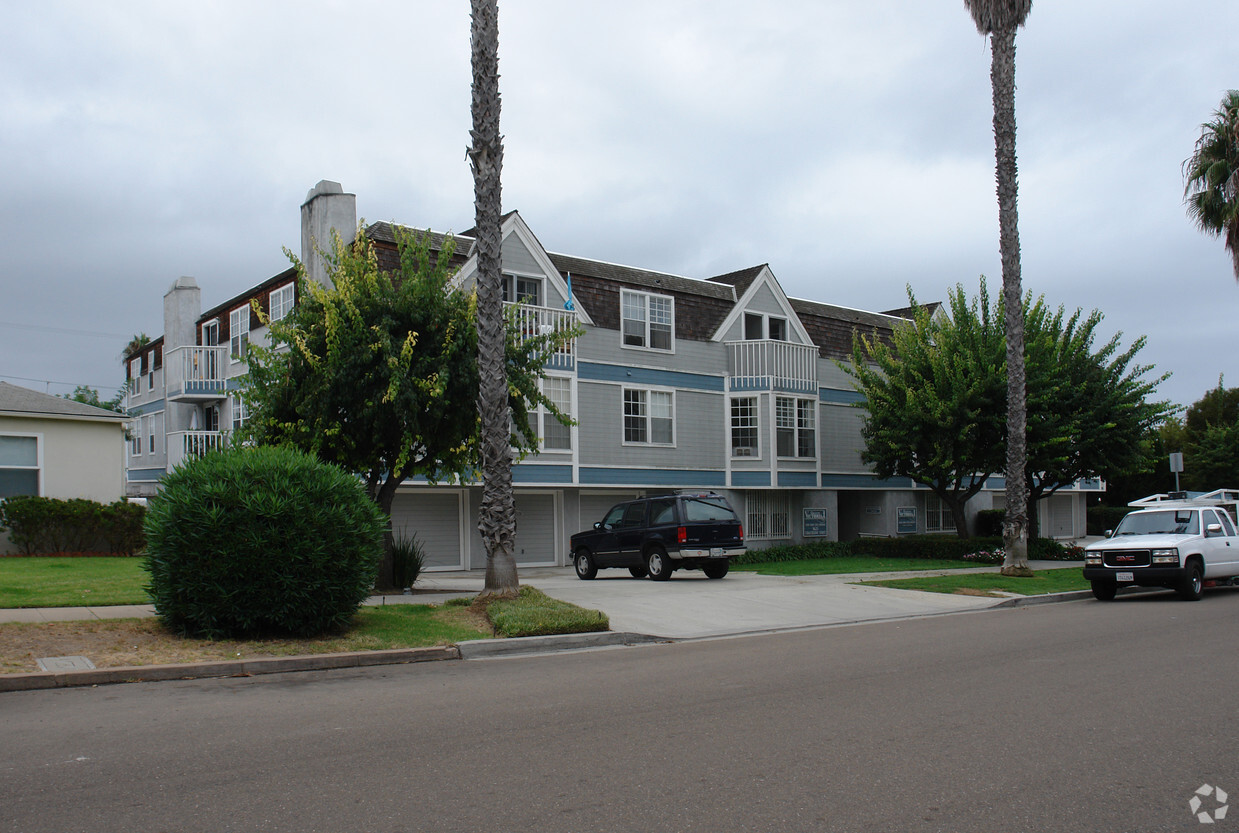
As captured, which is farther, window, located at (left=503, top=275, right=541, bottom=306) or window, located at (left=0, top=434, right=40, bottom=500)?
window, located at (left=503, top=275, right=541, bottom=306)

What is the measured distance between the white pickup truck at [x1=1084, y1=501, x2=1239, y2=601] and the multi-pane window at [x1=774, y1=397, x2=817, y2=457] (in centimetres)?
1294

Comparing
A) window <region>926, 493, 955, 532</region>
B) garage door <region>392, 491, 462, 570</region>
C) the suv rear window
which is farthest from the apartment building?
the suv rear window

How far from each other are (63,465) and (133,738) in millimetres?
18675

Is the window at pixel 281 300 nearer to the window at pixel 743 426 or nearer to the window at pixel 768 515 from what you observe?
the window at pixel 743 426

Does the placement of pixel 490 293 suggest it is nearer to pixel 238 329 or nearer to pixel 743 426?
pixel 743 426

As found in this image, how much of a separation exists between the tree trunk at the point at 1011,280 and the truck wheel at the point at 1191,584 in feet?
14.2

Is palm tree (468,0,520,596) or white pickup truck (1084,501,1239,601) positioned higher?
palm tree (468,0,520,596)

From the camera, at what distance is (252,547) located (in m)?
10.9

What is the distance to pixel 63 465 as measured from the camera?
23.2 metres

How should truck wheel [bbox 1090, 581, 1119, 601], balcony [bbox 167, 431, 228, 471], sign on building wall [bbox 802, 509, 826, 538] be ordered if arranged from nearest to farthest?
truck wheel [bbox 1090, 581, 1119, 601], balcony [bbox 167, 431, 228, 471], sign on building wall [bbox 802, 509, 826, 538]

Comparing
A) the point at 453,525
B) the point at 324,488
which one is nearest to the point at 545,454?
the point at 453,525

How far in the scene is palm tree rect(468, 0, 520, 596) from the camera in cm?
1403

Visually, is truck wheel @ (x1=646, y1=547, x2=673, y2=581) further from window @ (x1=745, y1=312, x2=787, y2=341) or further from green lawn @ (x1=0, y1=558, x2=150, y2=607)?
window @ (x1=745, y1=312, x2=787, y2=341)

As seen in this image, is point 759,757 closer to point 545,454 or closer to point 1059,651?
point 1059,651
